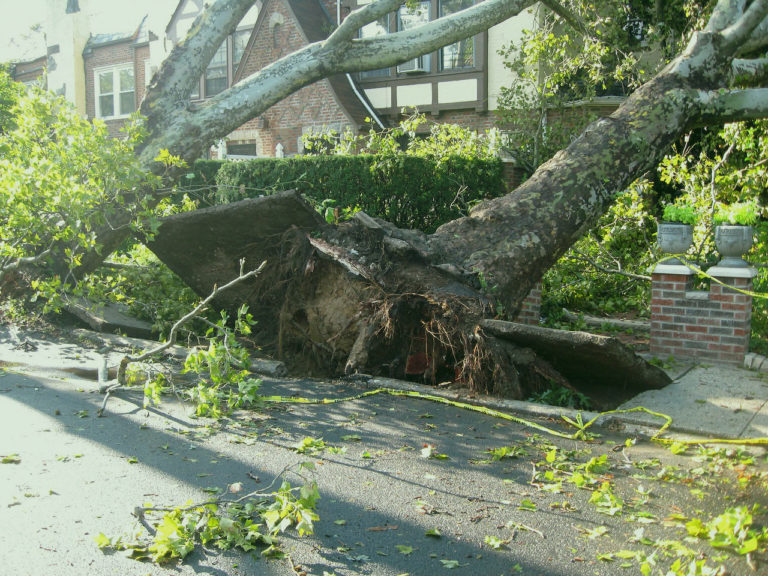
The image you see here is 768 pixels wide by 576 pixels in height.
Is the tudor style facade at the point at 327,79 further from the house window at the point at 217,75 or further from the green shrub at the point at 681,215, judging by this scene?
the green shrub at the point at 681,215

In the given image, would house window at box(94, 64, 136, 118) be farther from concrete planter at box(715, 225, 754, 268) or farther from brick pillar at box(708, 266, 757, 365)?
brick pillar at box(708, 266, 757, 365)

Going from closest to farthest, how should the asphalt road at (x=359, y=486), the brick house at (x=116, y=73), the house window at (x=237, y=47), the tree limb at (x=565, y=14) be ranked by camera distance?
the asphalt road at (x=359, y=486)
the tree limb at (x=565, y=14)
the house window at (x=237, y=47)
the brick house at (x=116, y=73)

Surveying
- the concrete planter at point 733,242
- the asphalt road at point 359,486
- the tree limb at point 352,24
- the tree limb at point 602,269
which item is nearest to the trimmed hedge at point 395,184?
the tree limb at point 602,269

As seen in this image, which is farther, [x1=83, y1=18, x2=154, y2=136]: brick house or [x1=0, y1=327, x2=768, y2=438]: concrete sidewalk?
[x1=83, y1=18, x2=154, y2=136]: brick house

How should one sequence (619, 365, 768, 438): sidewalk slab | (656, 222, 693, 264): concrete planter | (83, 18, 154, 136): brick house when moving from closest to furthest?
1. (619, 365, 768, 438): sidewalk slab
2. (656, 222, 693, 264): concrete planter
3. (83, 18, 154, 136): brick house

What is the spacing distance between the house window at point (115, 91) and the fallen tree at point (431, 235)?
62.3ft

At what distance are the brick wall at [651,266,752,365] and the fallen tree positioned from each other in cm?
113

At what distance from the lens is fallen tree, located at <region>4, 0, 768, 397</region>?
6121 millimetres

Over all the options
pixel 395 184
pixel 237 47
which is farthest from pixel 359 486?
pixel 237 47

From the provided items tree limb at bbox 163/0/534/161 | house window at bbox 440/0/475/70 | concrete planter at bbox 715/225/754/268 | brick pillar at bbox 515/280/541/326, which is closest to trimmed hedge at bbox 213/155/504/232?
tree limb at bbox 163/0/534/161

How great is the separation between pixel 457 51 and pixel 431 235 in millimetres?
11018

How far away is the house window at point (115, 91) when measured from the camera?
84.9ft

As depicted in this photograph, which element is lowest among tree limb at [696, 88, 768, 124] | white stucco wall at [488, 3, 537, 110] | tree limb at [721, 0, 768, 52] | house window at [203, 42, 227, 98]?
tree limb at [696, 88, 768, 124]

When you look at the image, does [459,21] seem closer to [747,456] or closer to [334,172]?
[334,172]
